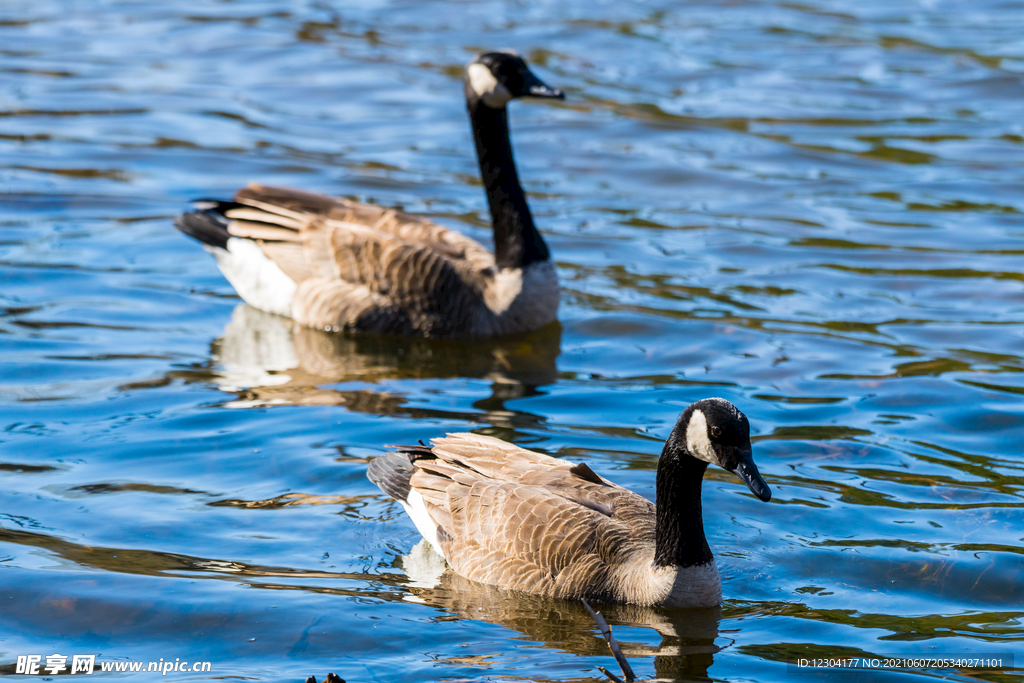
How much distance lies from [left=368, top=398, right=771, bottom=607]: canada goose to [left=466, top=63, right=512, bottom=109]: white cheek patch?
4877mm

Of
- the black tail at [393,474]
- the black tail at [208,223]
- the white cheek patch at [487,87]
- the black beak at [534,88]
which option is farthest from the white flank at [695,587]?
the black tail at [208,223]

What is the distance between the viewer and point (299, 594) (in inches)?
273

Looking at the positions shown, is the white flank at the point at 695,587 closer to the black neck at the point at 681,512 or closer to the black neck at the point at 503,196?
the black neck at the point at 681,512

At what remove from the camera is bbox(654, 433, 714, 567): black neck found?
6.77 m

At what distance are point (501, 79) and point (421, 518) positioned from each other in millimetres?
5441

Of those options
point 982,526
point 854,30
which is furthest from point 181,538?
point 854,30

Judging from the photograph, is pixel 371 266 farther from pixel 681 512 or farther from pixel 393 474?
pixel 681 512

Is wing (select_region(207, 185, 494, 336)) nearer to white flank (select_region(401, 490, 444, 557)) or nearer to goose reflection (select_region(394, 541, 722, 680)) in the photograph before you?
white flank (select_region(401, 490, 444, 557))

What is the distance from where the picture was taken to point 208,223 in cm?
1255

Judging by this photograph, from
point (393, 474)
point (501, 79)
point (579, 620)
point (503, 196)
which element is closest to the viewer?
point (579, 620)

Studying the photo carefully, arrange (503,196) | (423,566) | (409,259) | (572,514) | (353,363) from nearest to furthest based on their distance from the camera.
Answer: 1. (572,514)
2. (423,566)
3. (353,363)
4. (409,259)
5. (503,196)

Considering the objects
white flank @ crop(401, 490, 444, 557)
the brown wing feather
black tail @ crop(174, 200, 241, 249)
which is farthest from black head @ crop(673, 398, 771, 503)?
black tail @ crop(174, 200, 241, 249)

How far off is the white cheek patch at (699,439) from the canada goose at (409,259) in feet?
16.5

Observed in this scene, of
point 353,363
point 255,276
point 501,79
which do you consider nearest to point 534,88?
point 501,79
